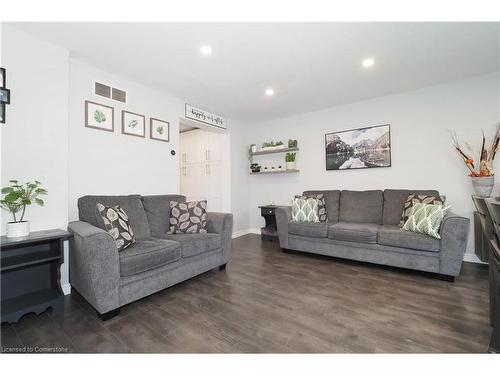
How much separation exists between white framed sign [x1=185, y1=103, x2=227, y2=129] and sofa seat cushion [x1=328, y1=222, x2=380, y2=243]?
2.75 meters

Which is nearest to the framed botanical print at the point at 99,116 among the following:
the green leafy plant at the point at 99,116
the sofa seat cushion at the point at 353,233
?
the green leafy plant at the point at 99,116

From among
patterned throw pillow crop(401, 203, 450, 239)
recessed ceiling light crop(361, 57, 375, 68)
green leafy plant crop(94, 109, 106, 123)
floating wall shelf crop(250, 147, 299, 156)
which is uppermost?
recessed ceiling light crop(361, 57, 375, 68)

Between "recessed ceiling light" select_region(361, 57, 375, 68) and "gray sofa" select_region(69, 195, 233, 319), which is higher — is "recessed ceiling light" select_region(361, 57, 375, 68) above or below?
above

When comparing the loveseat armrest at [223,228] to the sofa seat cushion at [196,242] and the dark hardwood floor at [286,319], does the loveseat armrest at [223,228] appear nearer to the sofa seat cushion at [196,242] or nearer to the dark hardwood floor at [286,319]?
the sofa seat cushion at [196,242]

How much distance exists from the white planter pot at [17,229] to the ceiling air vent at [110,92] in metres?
1.62

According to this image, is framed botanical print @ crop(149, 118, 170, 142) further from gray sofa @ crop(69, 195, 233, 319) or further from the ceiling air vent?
gray sofa @ crop(69, 195, 233, 319)

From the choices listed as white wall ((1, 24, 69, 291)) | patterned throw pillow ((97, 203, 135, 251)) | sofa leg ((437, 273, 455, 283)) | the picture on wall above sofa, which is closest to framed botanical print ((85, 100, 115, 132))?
white wall ((1, 24, 69, 291))

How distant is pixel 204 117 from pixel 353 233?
3.06m

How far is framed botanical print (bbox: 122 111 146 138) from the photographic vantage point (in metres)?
2.83

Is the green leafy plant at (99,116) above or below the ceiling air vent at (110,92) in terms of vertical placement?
below

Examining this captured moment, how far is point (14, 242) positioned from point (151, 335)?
1199 millimetres

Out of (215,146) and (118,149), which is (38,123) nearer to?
(118,149)

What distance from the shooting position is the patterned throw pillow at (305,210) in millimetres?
3353
